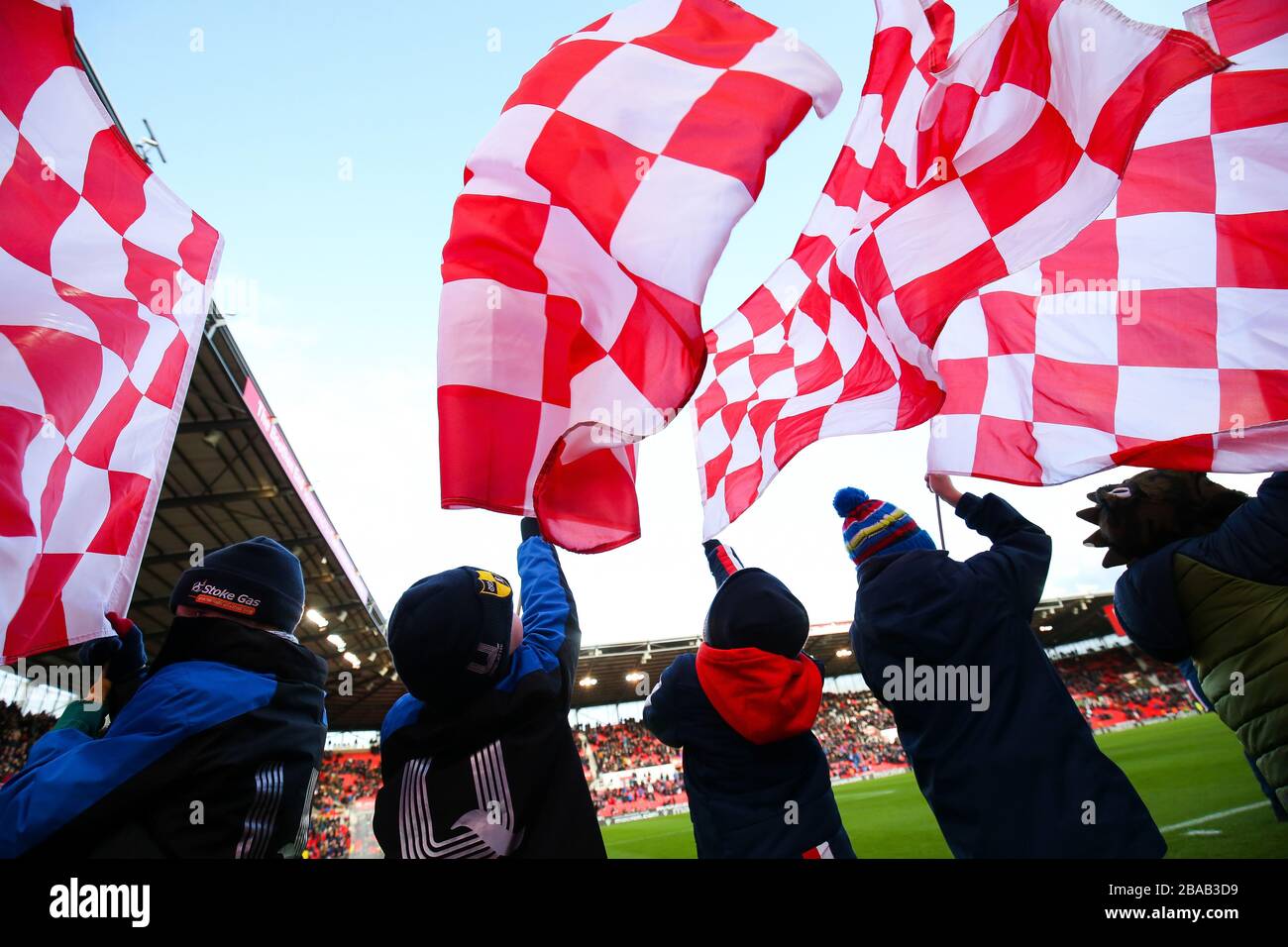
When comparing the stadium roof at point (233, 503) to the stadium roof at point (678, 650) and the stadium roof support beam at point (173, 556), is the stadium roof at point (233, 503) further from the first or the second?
the stadium roof at point (678, 650)

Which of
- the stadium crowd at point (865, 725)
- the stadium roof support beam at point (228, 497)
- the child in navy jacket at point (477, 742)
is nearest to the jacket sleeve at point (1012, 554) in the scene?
the child in navy jacket at point (477, 742)

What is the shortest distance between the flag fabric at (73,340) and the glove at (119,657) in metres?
0.03

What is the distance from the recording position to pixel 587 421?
5.38 feet

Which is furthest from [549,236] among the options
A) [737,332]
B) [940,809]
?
[940,809]

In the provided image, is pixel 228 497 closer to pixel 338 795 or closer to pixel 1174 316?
pixel 1174 316

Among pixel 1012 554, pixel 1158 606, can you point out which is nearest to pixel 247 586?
pixel 1012 554

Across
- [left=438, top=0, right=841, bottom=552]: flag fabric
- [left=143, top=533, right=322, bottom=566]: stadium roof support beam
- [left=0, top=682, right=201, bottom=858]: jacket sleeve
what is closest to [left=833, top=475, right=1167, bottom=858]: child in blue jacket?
[left=438, top=0, right=841, bottom=552]: flag fabric

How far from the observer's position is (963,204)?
176 cm

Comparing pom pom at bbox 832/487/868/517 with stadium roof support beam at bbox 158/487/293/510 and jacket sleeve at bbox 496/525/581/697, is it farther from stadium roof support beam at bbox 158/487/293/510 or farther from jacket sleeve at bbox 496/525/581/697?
stadium roof support beam at bbox 158/487/293/510

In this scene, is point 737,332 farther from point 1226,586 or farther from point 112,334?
point 112,334

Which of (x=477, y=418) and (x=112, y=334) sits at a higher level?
(x=112, y=334)

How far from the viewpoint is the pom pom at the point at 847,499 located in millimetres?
2096

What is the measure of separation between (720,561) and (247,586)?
157cm
